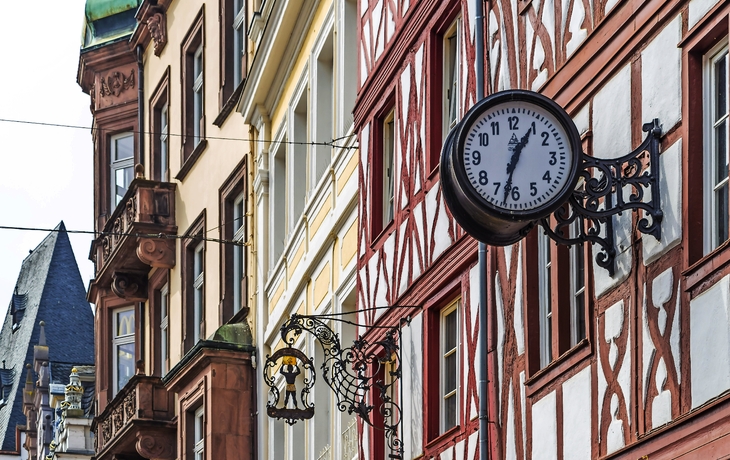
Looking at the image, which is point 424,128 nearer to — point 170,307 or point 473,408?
point 473,408

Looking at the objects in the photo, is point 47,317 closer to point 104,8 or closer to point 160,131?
point 104,8

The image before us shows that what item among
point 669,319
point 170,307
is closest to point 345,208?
point 669,319

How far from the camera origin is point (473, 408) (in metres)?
15.6

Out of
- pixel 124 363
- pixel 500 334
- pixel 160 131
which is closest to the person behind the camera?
pixel 500 334

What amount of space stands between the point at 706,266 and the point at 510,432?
3.84 metres

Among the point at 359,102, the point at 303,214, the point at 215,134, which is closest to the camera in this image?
the point at 359,102

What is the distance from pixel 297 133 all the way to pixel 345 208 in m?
4.03

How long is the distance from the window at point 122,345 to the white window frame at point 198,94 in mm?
6374

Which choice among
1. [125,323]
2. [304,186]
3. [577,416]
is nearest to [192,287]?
[125,323]

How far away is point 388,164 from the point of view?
1986cm

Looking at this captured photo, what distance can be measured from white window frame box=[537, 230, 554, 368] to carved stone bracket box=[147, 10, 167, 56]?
21537 millimetres

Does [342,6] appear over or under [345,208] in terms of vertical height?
over

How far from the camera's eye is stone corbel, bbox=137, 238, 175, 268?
32906mm

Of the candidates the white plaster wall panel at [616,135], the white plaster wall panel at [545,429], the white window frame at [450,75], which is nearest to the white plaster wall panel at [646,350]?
the white plaster wall panel at [616,135]
